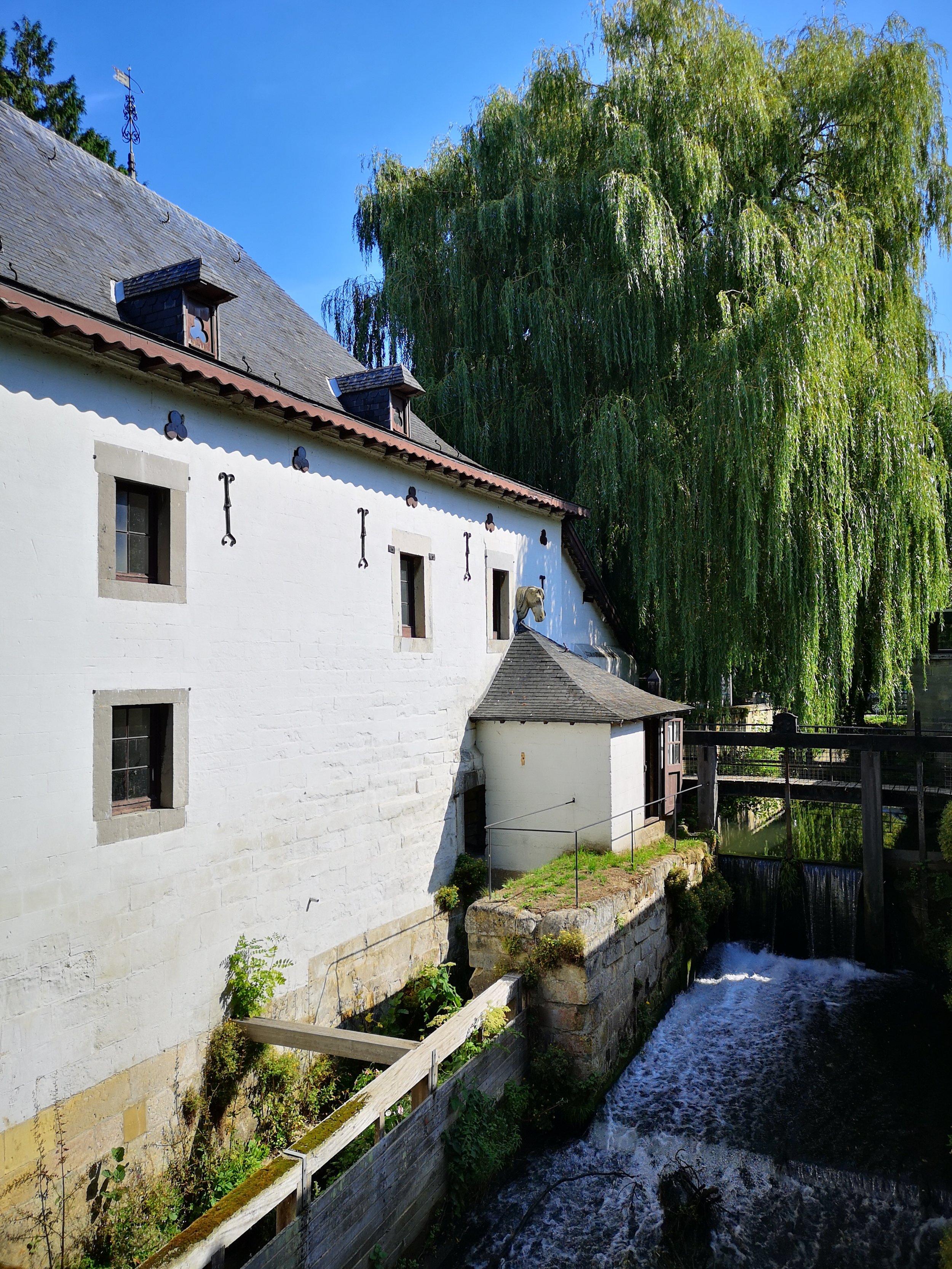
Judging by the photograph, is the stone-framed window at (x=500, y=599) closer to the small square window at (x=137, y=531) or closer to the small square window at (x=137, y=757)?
the small square window at (x=137, y=531)

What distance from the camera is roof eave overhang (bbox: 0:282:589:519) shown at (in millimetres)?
5551

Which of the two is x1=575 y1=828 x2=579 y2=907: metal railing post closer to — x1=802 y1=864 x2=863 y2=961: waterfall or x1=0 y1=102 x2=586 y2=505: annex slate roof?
x1=802 y1=864 x2=863 y2=961: waterfall

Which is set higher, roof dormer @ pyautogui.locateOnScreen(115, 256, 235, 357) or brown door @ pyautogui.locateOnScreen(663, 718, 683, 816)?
roof dormer @ pyautogui.locateOnScreen(115, 256, 235, 357)

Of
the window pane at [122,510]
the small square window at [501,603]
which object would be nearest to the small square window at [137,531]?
the window pane at [122,510]

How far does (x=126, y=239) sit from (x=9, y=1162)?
7.84 meters

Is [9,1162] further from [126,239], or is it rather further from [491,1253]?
[126,239]

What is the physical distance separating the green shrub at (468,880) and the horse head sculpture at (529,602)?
3.79 m

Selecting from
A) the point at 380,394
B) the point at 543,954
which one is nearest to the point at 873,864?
the point at 543,954

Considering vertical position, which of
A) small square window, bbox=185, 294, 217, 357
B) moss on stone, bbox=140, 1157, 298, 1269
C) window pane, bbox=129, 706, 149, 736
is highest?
small square window, bbox=185, 294, 217, 357

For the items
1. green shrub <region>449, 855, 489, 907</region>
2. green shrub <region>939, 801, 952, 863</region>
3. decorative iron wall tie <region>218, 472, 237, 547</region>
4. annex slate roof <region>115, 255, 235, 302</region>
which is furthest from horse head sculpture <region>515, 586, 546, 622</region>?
annex slate roof <region>115, 255, 235, 302</region>

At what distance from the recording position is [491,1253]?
6445 mm

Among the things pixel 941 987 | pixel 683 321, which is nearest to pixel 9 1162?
pixel 941 987

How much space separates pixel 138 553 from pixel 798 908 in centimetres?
1039

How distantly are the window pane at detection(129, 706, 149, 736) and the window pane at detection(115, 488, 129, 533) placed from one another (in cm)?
138
